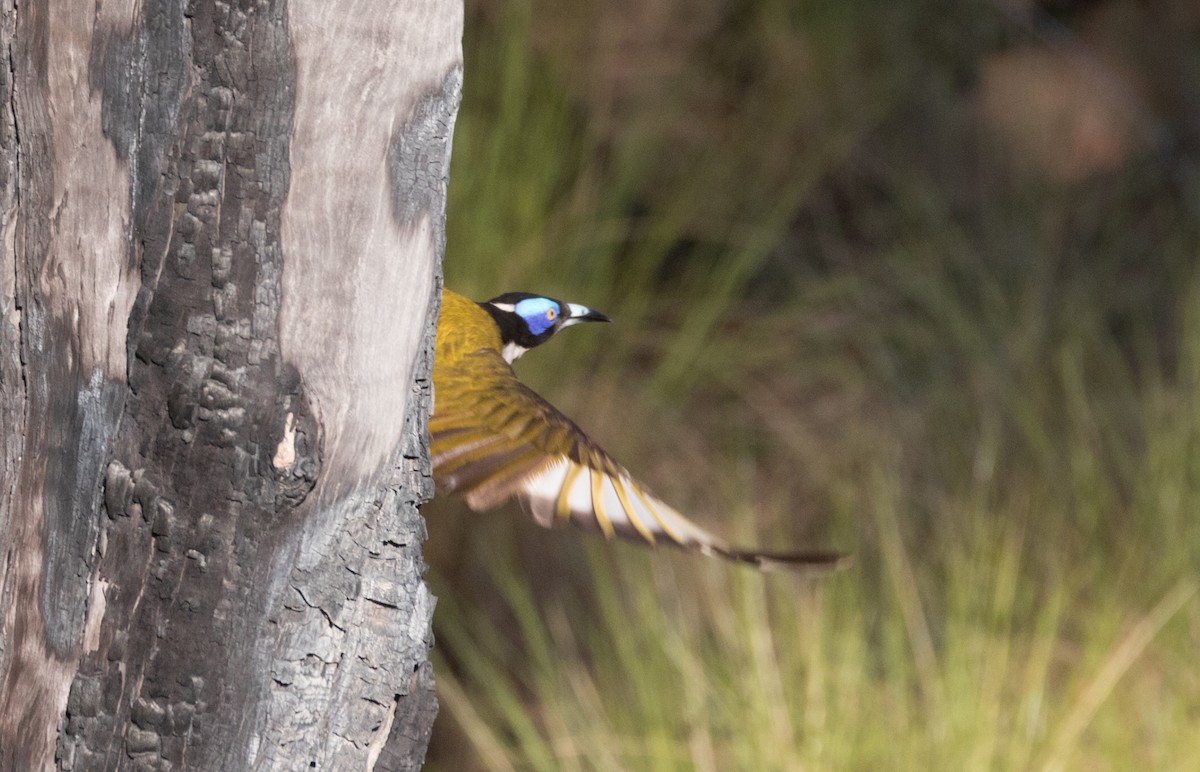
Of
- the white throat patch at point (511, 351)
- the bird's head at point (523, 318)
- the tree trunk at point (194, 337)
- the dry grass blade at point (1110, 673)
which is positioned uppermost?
the tree trunk at point (194, 337)

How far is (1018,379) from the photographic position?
3.71 meters

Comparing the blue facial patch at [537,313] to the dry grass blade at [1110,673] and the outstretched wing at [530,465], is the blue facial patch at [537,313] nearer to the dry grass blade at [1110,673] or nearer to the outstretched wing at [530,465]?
the outstretched wing at [530,465]

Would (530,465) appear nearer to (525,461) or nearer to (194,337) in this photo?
(525,461)

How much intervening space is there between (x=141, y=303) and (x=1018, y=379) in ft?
10.5

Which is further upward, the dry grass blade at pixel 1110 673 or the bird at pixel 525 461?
the bird at pixel 525 461

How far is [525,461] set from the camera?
150 cm

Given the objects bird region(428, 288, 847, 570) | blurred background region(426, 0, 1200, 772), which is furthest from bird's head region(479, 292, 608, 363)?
blurred background region(426, 0, 1200, 772)

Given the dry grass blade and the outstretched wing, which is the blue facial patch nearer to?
the outstretched wing

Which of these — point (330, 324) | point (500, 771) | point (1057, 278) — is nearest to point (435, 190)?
point (330, 324)

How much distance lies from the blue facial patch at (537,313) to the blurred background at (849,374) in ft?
2.48

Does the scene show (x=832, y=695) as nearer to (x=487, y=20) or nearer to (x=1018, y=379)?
(x=1018, y=379)

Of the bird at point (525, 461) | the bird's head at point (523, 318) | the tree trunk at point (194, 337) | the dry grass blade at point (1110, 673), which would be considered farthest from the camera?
the dry grass blade at point (1110, 673)

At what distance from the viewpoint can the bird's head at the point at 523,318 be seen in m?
2.00

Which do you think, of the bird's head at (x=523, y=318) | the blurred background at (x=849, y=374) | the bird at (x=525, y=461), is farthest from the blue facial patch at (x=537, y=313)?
the blurred background at (x=849, y=374)
